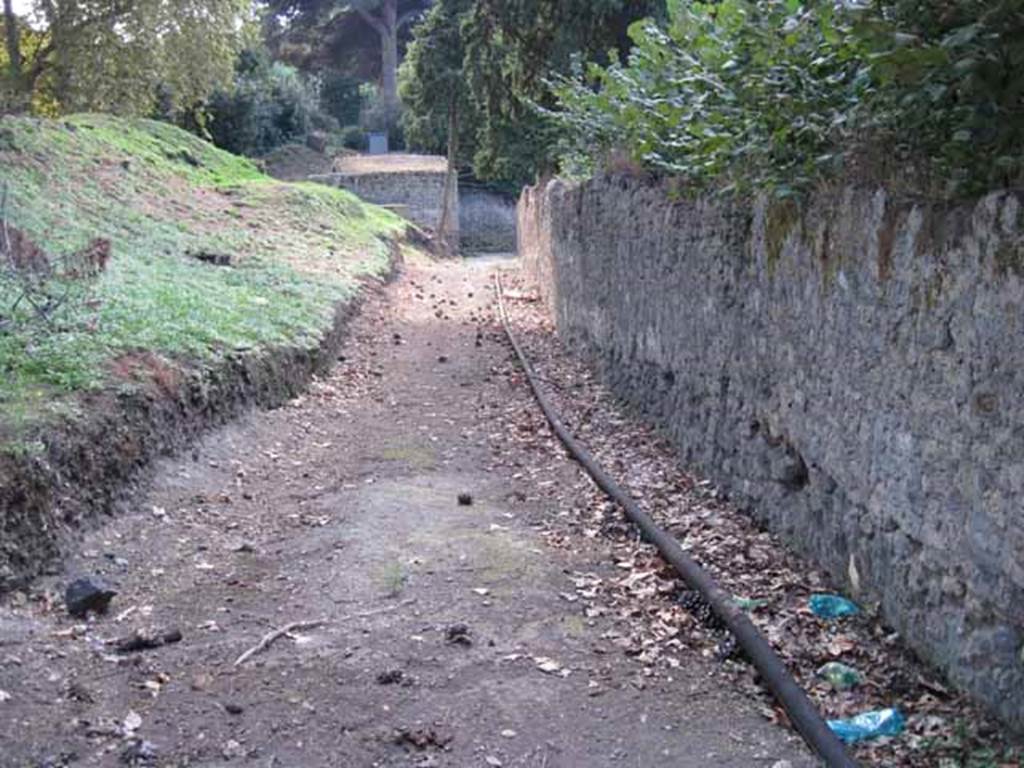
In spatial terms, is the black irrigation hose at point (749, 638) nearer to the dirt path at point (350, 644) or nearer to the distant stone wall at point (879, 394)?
the dirt path at point (350, 644)

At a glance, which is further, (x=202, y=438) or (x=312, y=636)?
(x=202, y=438)

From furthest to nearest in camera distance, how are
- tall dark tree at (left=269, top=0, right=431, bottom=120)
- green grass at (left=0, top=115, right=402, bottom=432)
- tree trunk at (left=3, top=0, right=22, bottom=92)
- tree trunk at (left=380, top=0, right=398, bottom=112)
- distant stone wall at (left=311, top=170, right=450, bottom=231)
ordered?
tree trunk at (left=380, top=0, right=398, bottom=112), tall dark tree at (left=269, top=0, right=431, bottom=120), distant stone wall at (left=311, top=170, right=450, bottom=231), tree trunk at (left=3, top=0, right=22, bottom=92), green grass at (left=0, top=115, right=402, bottom=432)

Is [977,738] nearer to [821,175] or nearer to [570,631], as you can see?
[570,631]

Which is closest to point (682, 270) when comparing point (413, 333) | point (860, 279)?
point (860, 279)

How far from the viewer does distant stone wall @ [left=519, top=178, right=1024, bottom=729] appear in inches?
151

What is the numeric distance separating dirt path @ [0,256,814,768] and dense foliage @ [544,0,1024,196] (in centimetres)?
241

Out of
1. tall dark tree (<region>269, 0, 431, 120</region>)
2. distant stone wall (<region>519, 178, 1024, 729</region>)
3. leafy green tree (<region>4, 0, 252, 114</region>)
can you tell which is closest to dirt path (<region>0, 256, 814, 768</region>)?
distant stone wall (<region>519, 178, 1024, 729</region>)

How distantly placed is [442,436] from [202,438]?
232 cm

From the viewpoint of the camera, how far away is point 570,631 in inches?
204

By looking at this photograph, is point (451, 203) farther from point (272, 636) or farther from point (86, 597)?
point (272, 636)

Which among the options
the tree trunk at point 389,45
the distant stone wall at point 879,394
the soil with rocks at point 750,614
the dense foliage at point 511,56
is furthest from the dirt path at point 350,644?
the tree trunk at point 389,45

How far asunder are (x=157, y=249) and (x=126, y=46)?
10.0 meters

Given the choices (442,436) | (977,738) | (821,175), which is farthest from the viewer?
(442,436)

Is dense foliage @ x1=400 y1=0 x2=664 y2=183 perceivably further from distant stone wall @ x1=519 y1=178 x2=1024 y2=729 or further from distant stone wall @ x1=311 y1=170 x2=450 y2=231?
distant stone wall @ x1=311 y1=170 x2=450 y2=231
